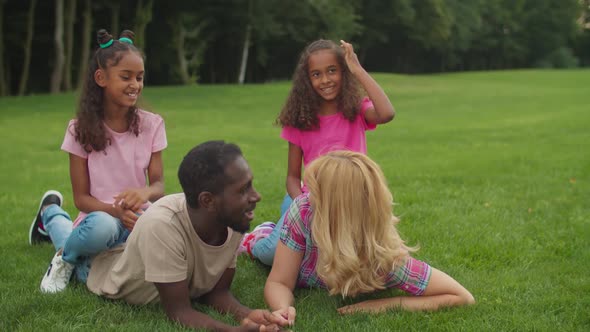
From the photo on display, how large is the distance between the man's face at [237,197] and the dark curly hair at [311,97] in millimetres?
1543

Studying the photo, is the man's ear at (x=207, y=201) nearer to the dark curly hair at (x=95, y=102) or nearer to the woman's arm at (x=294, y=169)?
the dark curly hair at (x=95, y=102)

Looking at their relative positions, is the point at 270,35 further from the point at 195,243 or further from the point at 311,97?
the point at 195,243

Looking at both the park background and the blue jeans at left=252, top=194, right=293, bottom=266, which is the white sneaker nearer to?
the park background

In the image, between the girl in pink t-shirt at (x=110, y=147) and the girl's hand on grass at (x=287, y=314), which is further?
the girl in pink t-shirt at (x=110, y=147)

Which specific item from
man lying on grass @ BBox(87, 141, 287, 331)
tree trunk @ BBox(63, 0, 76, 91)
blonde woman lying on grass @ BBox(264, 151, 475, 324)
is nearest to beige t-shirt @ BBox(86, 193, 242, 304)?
man lying on grass @ BBox(87, 141, 287, 331)

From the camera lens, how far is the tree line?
29.3 metres

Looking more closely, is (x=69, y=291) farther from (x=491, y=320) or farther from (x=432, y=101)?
(x=432, y=101)

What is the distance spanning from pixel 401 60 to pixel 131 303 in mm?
64963

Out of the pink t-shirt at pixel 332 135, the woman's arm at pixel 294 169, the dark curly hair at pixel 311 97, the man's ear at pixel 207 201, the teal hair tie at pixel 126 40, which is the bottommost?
the woman's arm at pixel 294 169

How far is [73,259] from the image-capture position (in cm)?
385

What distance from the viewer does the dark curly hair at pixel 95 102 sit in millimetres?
3984

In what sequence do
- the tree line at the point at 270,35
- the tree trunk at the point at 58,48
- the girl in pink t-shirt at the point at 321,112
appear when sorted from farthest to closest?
the tree line at the point at 270,35
the tree trunk at the point at 58,48
the girl in pink t-shirt at the point at 321,112

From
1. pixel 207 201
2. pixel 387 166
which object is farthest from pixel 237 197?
pixel 387 166

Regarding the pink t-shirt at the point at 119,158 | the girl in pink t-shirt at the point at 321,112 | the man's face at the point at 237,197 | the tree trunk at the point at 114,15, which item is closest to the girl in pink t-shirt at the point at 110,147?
the pink t-shirt at the point at 119,158
